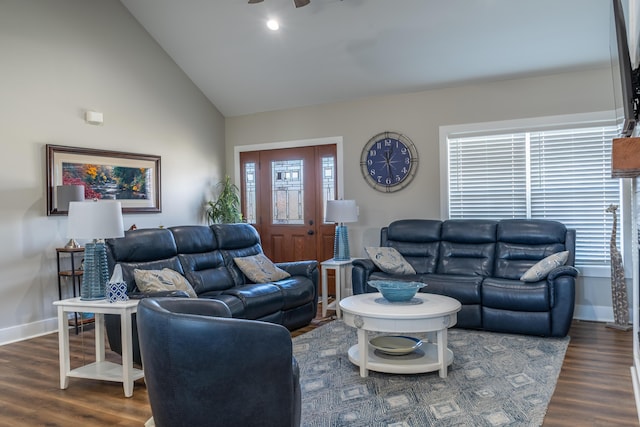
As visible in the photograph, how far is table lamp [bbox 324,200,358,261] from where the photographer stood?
527cm

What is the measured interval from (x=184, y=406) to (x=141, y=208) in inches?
166

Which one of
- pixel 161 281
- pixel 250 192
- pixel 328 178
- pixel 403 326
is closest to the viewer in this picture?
pixel 403 326

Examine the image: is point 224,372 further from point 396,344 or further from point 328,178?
point 328,178

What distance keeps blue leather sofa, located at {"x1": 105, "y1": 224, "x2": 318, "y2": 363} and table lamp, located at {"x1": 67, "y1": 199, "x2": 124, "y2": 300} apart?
0.25 m

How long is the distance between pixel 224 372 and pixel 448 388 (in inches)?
70.6

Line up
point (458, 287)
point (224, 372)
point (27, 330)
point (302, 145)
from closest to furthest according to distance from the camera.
→ point (224, 372) < point (458, 287) < point (27, 330) < point (302, 145)

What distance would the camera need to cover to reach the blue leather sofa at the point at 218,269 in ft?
12.2

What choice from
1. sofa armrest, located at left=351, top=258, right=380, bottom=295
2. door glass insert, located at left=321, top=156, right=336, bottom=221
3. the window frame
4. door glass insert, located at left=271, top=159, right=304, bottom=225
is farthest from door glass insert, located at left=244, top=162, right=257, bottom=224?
the window frame

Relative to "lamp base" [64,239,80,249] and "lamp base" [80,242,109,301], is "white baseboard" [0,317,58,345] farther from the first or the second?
"lamp base" [80,242,109,301]

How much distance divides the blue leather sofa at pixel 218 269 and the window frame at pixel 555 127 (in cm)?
194

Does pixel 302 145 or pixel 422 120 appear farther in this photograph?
pixel 302 145

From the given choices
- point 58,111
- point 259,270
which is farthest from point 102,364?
point 58,111

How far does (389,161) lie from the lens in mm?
5762

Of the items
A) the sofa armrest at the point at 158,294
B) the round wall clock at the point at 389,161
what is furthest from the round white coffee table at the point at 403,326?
the round wall clock at the point at 389,161
